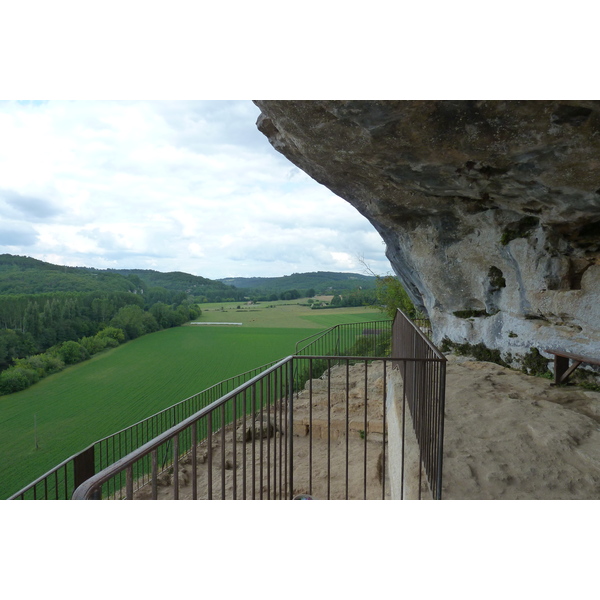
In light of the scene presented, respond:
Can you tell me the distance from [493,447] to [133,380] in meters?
14.5

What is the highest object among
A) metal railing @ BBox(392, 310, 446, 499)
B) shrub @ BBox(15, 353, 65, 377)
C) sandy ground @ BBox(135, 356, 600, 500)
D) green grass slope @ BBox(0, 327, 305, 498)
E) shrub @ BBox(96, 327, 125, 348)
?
metal railing @ BBox(392, 310, 446, 499)

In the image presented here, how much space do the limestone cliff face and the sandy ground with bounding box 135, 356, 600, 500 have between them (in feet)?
3.09

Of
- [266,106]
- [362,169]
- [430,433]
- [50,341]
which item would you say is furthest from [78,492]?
[50,341]

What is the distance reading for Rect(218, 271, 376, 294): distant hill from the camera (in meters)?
22.8

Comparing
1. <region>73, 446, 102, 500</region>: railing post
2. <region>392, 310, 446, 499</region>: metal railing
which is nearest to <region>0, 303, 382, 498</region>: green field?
<region>73, 446, 102, 500</region>: railing post

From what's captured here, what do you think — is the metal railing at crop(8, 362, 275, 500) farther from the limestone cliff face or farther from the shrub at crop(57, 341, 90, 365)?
the shrub at crop(57, 341, 90, 365)

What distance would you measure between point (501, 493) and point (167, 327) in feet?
61.9

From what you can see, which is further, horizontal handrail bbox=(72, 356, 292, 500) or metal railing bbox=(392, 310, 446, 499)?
metal railing bbox=(392, 310, 446, 499)

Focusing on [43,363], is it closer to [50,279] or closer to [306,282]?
[50,279]

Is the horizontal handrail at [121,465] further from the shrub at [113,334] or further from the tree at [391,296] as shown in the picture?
the shrub at [113,334]

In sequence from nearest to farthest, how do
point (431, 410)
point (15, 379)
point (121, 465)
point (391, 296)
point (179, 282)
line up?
point (121, 465), point (431, 410), point (15, 379), point (391, 296), point (179, 282)

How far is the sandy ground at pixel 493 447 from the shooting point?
72.4 inches

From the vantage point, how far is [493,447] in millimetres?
2223

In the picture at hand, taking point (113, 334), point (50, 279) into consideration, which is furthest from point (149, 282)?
point (113, 334)
